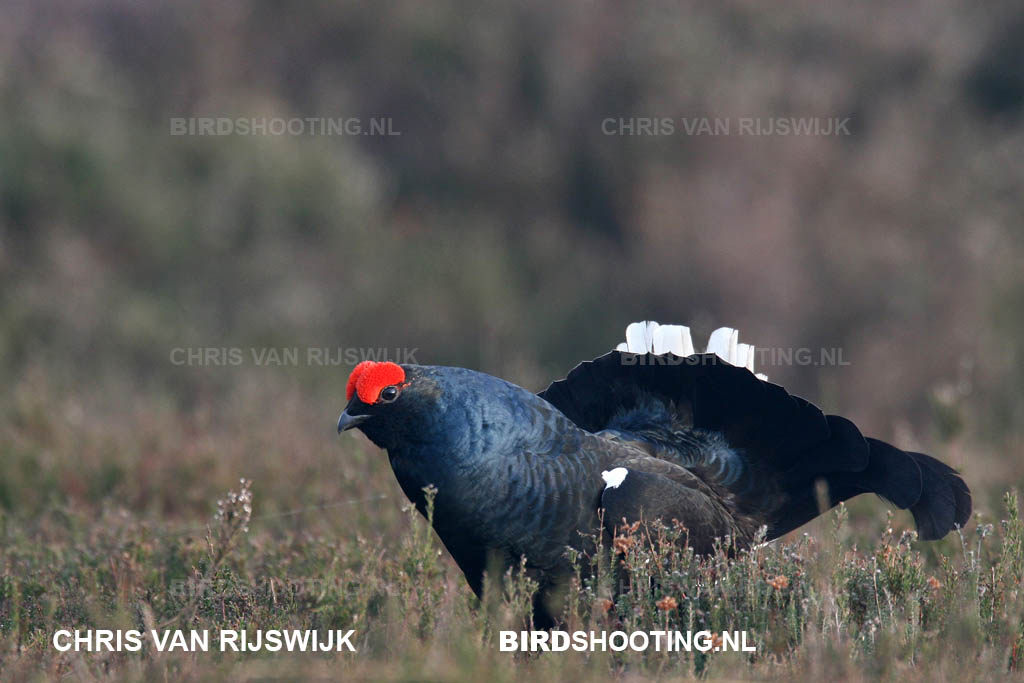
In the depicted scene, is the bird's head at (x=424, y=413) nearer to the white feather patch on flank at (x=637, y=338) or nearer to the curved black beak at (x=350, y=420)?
the curved black beak at (x=350, y=420)

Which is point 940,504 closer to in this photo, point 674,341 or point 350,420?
point 674,341

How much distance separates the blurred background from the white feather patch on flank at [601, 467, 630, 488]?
6129 millimetres

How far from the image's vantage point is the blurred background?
494 inches

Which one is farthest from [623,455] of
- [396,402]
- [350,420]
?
[350,420]

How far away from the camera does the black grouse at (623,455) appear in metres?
4.28

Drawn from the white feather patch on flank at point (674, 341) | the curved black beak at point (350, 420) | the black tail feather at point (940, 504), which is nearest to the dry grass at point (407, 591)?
the black tail feather at point (940, 504)

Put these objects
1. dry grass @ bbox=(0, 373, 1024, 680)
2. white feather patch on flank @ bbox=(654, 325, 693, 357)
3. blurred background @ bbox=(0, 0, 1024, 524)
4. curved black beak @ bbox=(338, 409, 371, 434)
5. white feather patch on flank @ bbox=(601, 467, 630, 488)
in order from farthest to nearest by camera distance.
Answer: blurred background @ bbox=(0, 0, 1024, 524) → white feather patch on flank @ bbox=(654, 325, 693, 357) → white feather patch on flank @ bbox=(601, 467, 630, 488) → curved black beak @ bbox=(338, 409, 371, 434) → dry grass @ bbox=(0, 373, 1024, 680)

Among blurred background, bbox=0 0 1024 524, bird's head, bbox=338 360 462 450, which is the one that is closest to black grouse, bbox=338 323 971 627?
bird's head, bbox=338 360 462 450

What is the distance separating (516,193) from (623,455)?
10.7 m

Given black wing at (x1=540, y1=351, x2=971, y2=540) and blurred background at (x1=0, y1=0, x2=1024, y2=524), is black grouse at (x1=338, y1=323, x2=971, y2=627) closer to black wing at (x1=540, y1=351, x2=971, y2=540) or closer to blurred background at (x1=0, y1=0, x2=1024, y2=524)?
Result: black wing at (x1=540, y1=351, x2=971, y2=540)

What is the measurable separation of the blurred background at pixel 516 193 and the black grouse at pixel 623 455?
5.46 meters

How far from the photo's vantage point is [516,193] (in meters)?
15.1

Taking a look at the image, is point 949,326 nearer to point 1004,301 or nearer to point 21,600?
point 1004,301

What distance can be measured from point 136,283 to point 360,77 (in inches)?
182
